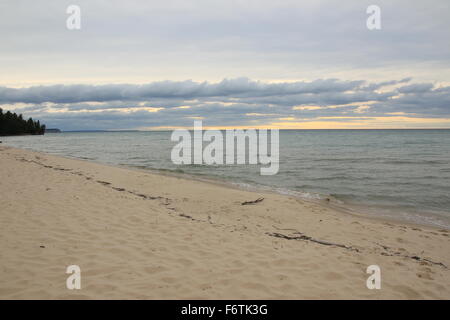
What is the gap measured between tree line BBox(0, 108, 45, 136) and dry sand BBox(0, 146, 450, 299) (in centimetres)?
12239

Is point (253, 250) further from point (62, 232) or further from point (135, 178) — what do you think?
point (135, 178)

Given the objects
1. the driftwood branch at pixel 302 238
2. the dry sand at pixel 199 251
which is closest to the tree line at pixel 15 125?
the dry sand at pixel 199 251

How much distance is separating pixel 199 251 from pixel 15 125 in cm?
13518

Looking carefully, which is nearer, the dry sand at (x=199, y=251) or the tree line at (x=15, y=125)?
the dry sand at (x=199, y=251)

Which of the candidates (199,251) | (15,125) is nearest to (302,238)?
(199,251)

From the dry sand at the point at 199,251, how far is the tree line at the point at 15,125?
122m

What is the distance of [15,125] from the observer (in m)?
112

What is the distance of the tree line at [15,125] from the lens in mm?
106162

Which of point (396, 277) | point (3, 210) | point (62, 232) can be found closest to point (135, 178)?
point (3, 210)

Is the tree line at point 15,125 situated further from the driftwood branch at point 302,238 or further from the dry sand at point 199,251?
the driftwood branch at point 302,238

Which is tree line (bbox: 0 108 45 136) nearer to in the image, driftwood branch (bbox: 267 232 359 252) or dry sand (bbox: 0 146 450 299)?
dry sand (bbox: 0 146 450 299)

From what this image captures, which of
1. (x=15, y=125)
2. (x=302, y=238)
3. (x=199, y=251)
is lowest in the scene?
(x=302, y=238)

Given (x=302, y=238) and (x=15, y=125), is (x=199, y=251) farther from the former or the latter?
(x=15, y=125)
